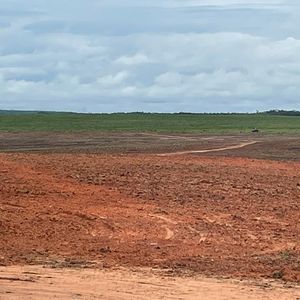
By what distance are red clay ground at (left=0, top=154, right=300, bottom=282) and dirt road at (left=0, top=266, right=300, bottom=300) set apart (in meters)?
0.78

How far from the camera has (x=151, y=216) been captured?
17281 mm

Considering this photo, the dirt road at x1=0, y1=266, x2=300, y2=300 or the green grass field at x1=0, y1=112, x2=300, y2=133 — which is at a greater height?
the green grass field at x1=0, y1=112, x2=300, y2=133

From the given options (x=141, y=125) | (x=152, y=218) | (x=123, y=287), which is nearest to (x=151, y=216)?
(x=152, y=218)

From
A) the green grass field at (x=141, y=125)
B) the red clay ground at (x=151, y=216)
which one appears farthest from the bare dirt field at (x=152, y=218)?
the green grass field at (x=141, y=125)

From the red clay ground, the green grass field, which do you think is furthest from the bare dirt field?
the green grass field

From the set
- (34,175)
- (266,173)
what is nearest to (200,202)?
(34,175)

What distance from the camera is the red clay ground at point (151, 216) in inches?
514

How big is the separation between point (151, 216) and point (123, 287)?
6915 millimetres

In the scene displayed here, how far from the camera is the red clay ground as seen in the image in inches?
514

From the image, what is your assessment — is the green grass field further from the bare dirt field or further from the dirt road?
the dirt road

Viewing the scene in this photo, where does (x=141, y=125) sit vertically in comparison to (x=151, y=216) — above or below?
above

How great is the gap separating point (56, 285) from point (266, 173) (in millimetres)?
15004

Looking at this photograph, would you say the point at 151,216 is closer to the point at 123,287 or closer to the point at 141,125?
the point at 123,287

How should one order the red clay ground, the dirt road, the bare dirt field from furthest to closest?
the red clay ground < the bare dirt field < the dirt road
